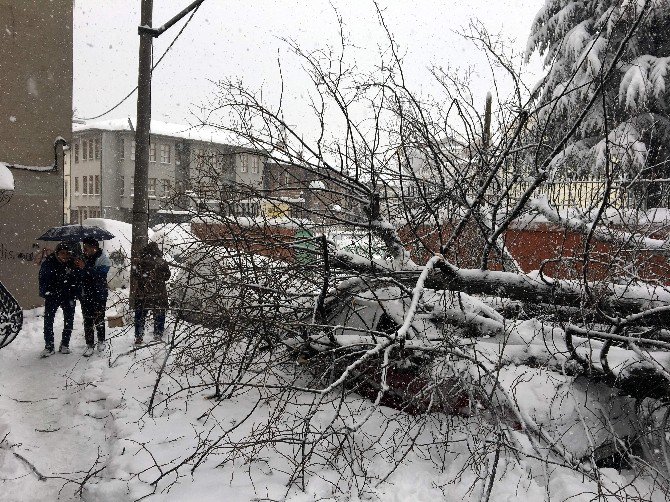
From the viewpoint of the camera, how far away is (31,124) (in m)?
10.6

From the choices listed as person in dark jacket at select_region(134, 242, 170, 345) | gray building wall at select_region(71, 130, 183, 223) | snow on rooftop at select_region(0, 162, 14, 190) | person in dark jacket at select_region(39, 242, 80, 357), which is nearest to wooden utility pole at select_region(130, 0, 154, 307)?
person in dark jacket at select_region(134, 242, 170, 345)

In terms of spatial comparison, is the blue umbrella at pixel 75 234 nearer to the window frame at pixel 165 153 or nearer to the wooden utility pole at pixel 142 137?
the wooden utility pole at pixel 142 137

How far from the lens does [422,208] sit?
6230mm

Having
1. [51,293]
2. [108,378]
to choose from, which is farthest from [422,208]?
[51,293]

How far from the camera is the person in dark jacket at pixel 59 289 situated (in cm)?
733

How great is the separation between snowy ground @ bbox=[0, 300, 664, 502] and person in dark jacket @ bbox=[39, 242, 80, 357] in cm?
159

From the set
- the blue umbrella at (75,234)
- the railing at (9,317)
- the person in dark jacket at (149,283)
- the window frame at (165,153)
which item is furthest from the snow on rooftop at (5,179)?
the window frame at (165,153)

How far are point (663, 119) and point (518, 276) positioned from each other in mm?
9234

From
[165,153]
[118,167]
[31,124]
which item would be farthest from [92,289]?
[118,167]

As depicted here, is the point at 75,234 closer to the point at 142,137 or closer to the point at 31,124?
the point at 142,137

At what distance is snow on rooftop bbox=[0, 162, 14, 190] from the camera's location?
9180 mm

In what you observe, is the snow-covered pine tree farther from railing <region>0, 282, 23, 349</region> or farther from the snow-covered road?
railing <region>0, 282, 23, 349</region>

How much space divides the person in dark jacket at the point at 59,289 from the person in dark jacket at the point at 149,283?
84cm

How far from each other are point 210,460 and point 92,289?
4.16 meters
